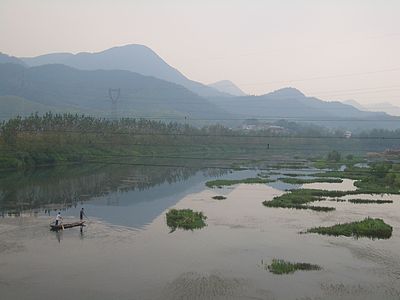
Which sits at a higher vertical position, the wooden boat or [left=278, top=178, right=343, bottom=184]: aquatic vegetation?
the wooden boat

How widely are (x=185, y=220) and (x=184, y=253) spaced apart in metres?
8.00

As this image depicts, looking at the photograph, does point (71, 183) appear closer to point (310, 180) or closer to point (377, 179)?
point (310, 180)

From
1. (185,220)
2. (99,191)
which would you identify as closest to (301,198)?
Answer: (185,220)

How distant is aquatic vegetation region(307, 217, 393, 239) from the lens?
3012 cm

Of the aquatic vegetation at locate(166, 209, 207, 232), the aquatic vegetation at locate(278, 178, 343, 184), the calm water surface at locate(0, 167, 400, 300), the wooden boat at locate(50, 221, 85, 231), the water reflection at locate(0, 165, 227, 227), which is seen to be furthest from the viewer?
the aquatic vegetation at locate(278, 178, 343, 184)

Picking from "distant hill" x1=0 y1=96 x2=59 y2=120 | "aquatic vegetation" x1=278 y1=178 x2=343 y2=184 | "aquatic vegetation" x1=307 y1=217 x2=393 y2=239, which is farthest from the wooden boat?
"distant hill" x1=0 y1=96 x2=59 y2=120

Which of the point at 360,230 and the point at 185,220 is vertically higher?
the point at 185,220

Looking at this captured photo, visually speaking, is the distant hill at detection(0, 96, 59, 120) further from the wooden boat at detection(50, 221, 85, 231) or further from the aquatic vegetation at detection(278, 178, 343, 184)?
the wooden boat at detection(50, 221, 85, 231)

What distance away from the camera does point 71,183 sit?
5462 centimetres

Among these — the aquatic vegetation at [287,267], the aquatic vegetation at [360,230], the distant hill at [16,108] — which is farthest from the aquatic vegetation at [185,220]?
the distant hill at [16,108]

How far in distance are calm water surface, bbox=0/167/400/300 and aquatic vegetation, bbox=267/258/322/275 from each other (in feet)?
1.52

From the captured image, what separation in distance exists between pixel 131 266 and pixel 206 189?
3189 centimetres

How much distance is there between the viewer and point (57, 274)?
2131cm

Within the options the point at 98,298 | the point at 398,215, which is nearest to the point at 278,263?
the point at 98,298
